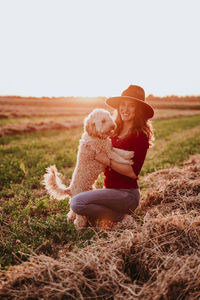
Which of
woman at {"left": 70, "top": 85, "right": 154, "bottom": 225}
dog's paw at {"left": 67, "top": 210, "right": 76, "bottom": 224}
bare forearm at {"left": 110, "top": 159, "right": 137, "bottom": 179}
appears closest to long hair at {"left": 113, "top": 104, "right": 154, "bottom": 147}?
woman at {"left": 70, "top": 85, "right": 154, "bottom": 225}

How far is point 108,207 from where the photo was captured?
3938 millimetres

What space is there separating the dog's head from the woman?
34 centimetres

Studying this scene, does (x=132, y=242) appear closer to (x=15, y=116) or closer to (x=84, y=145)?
(x=84, y=145)

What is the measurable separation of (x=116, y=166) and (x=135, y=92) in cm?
120

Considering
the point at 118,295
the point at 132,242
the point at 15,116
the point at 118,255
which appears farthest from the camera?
the point at 15,116

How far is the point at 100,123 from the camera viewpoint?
150 inches

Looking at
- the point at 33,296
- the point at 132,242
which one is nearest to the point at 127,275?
the point at 132,242

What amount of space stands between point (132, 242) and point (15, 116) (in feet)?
89.9

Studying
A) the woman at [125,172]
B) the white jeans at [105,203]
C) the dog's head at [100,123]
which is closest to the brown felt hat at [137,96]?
the woman at [125,172]

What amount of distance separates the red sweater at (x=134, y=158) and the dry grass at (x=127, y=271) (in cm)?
86

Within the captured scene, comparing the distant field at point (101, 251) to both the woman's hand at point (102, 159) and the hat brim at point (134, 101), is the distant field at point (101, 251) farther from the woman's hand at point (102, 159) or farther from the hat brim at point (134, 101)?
the hat brim at point (134, 101)

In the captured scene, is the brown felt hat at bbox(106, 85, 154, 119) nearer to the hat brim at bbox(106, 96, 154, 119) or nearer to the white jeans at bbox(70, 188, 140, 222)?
the hat brim at bbox(106, 96, 154, 119)

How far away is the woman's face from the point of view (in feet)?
13.2

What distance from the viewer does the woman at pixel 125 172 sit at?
150 inches
